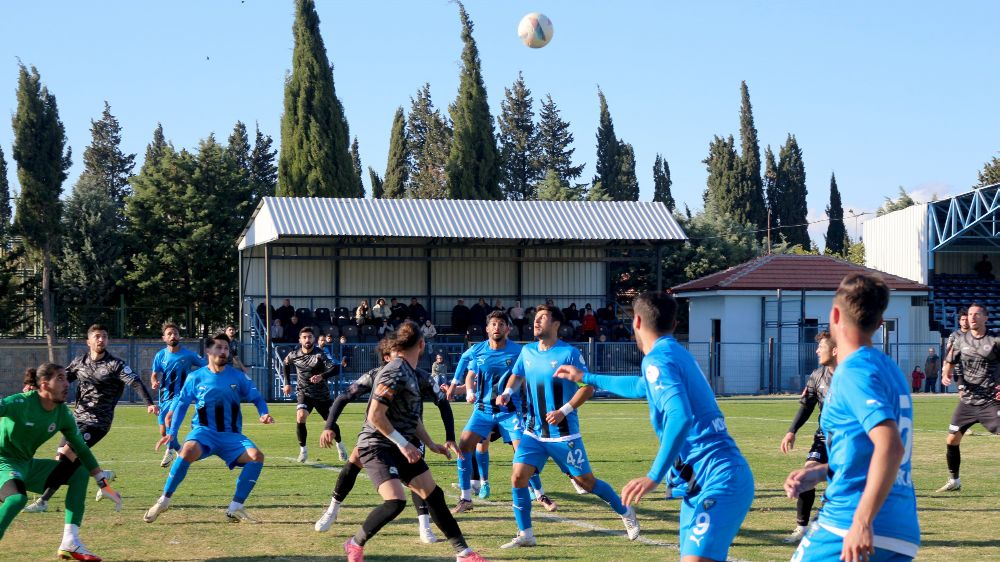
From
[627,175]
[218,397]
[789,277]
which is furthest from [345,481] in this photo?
[627,175]

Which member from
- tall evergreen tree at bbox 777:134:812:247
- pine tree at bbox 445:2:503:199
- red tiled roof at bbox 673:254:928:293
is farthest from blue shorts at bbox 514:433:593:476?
tall evergreen tree at bbox 777:134:812:247

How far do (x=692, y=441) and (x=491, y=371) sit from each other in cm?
592

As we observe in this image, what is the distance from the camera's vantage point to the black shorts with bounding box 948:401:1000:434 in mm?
12719

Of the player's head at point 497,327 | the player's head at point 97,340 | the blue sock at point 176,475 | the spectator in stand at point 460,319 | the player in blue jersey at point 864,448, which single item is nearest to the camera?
the player in blue jersey at point 864,448

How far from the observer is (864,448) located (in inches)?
181

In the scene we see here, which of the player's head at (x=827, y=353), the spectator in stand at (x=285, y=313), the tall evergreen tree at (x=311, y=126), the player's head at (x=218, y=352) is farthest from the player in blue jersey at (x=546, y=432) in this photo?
the tall evergreen tree at (x=311, y=126)

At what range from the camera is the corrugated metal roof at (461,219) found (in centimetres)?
3791

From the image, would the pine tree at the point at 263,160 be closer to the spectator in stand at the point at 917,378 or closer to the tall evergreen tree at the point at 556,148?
the tall evergreen tree at the point at 556,148

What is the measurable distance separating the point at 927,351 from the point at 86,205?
36230mm

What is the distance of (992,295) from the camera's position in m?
48.5

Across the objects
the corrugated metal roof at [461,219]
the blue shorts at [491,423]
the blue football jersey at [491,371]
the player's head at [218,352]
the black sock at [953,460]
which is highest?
the corrugated metal roof at [461,219]

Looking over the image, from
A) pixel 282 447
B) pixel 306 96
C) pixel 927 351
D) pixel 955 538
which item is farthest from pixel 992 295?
pixel 955 538

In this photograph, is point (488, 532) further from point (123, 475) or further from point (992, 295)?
point (992, 295)

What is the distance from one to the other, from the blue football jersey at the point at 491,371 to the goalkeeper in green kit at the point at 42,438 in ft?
13.0
